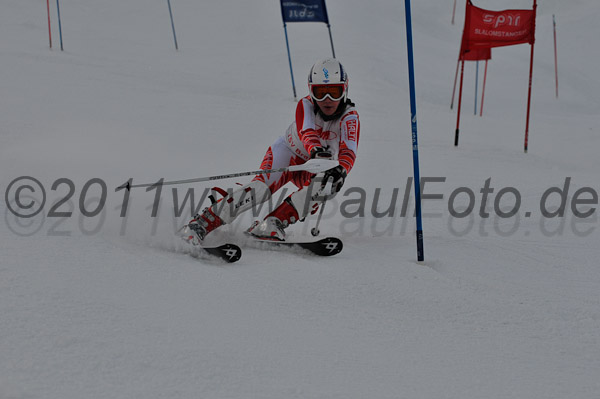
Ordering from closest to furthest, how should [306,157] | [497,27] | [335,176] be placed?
1. [335,176]
2. [306,157]
3. [497,27]

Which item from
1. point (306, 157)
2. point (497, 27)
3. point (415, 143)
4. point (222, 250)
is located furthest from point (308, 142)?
point (497, 27)

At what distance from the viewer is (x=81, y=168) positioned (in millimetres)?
5203

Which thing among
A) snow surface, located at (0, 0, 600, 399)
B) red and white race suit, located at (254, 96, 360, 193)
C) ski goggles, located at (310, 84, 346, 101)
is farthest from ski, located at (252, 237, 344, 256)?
ski goggles, located at (310, 84, 346, 101)

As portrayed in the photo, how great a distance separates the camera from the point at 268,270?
345 centimetres

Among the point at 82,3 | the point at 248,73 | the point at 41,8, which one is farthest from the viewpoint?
the point at 82,3

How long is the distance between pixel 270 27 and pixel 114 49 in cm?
519

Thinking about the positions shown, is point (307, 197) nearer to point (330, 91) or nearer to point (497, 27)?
point (330, 91)

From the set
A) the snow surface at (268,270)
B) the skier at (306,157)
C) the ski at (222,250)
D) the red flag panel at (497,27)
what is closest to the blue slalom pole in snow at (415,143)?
the snow surface at (268,270)

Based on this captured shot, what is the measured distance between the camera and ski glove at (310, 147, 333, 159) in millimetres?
4141

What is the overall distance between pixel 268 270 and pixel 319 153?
3.51ft

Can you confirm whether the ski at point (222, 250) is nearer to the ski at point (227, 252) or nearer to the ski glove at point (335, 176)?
the ski at point (227, 252)

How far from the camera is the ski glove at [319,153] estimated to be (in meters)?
4.14

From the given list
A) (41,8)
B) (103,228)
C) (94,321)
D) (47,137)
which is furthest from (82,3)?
(94,321)

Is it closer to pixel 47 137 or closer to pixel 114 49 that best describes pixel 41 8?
pixel 114 49
